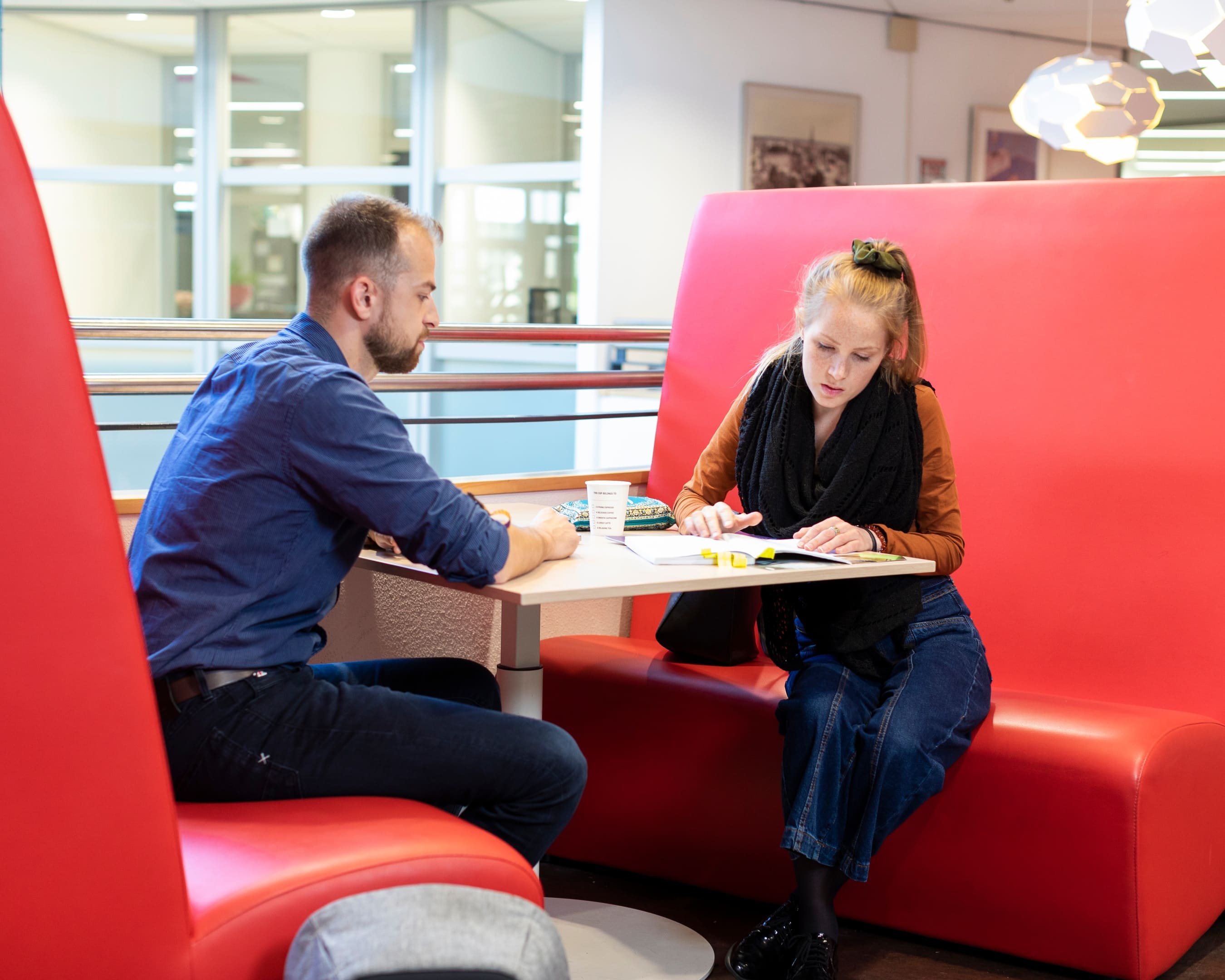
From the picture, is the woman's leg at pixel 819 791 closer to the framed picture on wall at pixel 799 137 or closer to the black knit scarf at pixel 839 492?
the black knit scarf at pixel 839 492

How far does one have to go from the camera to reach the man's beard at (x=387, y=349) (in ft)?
6.31

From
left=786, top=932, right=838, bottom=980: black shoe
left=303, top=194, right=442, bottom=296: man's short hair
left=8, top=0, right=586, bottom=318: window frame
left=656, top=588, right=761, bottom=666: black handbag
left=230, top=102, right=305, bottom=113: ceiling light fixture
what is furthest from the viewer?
left=230, top=102, right=305, bottom=113: ceiling light fixture

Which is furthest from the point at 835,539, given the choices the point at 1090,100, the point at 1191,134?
the point at 1191,134

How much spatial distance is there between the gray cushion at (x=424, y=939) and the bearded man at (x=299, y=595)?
29 centimetres

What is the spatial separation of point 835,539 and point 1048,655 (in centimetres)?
74

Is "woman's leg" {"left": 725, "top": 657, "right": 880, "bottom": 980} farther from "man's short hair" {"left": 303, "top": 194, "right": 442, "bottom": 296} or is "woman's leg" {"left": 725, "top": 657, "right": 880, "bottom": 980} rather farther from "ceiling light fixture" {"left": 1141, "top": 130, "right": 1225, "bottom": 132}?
"ceiling light fixture" {"left": 1141, "top": 130, "right": 1225, "bottom": 132}

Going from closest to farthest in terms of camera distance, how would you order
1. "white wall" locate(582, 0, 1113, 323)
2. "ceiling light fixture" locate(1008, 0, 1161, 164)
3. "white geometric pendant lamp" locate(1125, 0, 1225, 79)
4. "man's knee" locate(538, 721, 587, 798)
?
"man's knee" locate(538, 721, 587, 798), "white geometric pendant lamp" locate(1125, 0, 1225, 79), "ceiling light fixture" locate(1008, 0, 1161, 164), "white wall" locate(582, 0, 1113, 323)

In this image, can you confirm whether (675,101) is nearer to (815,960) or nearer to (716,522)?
(716,522)

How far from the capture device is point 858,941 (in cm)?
236

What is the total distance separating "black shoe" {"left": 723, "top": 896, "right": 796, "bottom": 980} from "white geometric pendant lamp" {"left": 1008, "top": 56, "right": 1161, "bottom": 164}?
4582 mm

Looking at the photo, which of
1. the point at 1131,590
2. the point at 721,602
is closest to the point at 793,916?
the point at 721,602

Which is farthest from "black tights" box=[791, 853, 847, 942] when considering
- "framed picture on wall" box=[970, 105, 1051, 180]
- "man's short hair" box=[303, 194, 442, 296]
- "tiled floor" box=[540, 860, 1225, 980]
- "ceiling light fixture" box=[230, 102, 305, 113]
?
"ceiling light fixture" box=[230, 102, 305, 113]

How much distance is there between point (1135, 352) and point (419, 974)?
6.20ft

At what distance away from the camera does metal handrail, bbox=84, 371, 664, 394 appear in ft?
8.29
